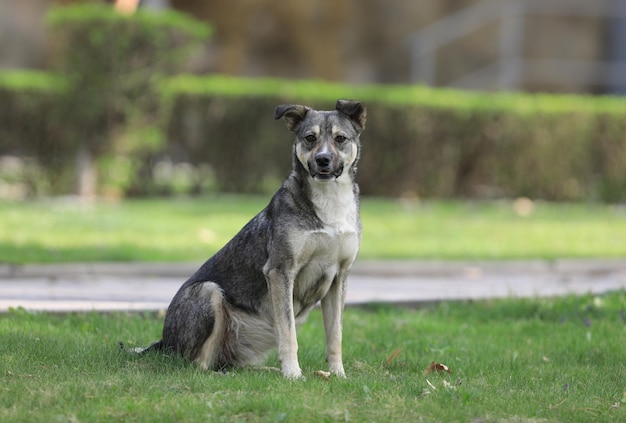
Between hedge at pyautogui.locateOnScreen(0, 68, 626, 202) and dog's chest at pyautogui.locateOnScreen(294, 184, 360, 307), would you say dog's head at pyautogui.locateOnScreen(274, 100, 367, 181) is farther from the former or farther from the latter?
hedge at pyautogui.locateOnScreen(0, 68, 626, 202)

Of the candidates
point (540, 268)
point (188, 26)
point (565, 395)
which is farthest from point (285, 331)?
point (188, 26)

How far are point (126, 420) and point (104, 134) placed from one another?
36.9 ft

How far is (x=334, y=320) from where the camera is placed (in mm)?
6000

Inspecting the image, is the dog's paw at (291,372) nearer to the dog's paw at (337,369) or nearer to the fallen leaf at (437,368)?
the dog's paw at (337,369)

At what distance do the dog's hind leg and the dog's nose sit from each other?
98cm

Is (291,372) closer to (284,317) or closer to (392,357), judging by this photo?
(284,317)

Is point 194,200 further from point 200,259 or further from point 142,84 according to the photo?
point 200,259

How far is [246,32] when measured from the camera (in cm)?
2650

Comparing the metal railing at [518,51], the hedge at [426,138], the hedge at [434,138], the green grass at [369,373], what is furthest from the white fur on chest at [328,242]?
the metal railing at [518,51]

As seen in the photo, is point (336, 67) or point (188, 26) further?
point (336, 67)

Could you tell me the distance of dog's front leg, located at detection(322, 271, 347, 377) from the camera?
594 centimetres

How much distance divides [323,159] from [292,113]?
18.4 inches

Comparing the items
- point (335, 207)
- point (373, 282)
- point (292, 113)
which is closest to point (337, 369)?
point (335, 207)

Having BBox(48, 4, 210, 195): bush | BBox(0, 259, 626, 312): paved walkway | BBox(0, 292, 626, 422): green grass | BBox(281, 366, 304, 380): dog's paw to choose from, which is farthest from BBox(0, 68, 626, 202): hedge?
BBox(281, 366, 304, 380): dog's paw
